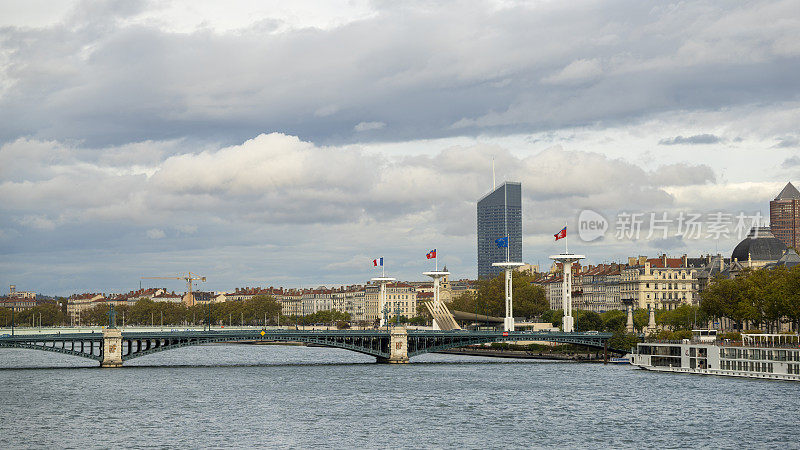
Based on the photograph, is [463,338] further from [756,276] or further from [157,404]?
[157,404]

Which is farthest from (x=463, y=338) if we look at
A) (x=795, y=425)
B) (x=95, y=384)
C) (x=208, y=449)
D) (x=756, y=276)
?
(x=208, y=449)

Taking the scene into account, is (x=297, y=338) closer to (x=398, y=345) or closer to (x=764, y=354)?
(x=398, y=345)

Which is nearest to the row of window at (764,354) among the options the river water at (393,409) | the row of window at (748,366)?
the row of window at (748,366)

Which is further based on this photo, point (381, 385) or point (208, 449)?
point (381, 385)

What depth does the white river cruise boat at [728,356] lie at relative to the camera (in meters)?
106

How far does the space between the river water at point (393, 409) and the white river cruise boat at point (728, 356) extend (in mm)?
3425

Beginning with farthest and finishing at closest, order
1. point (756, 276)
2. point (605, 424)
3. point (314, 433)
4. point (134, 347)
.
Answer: point (134, 347), point (756, 276), point (605, 424), point (314, 433)

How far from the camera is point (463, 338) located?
142750 millimetres

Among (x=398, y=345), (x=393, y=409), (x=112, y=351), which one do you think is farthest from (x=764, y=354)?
(x=112, y=351)

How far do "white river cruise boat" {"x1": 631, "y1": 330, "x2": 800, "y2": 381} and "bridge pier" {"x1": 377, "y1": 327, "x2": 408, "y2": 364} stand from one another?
28199mm

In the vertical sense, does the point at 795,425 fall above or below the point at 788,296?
below

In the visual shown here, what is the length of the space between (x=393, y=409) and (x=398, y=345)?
53.4 m

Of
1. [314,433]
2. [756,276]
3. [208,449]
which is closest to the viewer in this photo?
[208,449]

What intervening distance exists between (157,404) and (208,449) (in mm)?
24301
